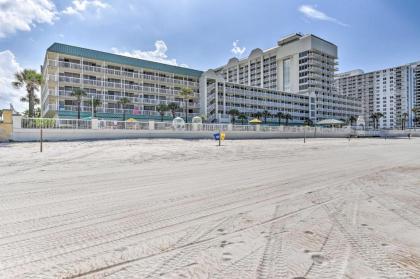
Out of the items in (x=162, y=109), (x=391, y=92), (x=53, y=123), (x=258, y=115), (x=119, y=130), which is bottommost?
(x=119, y=130)

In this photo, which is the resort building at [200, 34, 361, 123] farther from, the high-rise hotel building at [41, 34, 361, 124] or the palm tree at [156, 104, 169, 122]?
the palm tree at [156, 104, 169, 122]

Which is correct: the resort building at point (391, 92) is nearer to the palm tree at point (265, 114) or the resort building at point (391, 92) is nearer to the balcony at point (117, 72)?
the palm tree at point (265, 114)

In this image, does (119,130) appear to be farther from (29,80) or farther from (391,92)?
(391,92)

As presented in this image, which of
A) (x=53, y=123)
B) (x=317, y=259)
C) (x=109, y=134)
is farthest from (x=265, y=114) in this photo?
(x=317, y=259)

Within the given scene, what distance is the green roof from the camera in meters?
47.2

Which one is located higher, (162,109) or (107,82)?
(107,82)

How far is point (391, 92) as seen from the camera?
148500 mm

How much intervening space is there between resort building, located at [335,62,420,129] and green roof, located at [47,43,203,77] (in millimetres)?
116895

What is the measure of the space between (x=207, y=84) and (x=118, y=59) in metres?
22.6

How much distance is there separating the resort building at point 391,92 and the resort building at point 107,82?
122 metres

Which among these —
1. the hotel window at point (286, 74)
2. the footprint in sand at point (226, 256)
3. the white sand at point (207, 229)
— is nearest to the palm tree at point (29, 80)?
the white sand at point (207, 229)

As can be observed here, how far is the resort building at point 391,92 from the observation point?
5645 inches

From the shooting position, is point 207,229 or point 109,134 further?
point 109,134

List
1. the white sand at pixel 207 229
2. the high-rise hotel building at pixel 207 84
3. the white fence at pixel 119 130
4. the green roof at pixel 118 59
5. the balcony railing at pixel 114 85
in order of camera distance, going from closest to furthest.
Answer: the white sand at pixel 207 229
the white fence at pixel 119 130
the balcony railing at pixel 114 85
the green roof at pixel 118 59
the high-rise hotel building at pixel 207 84
